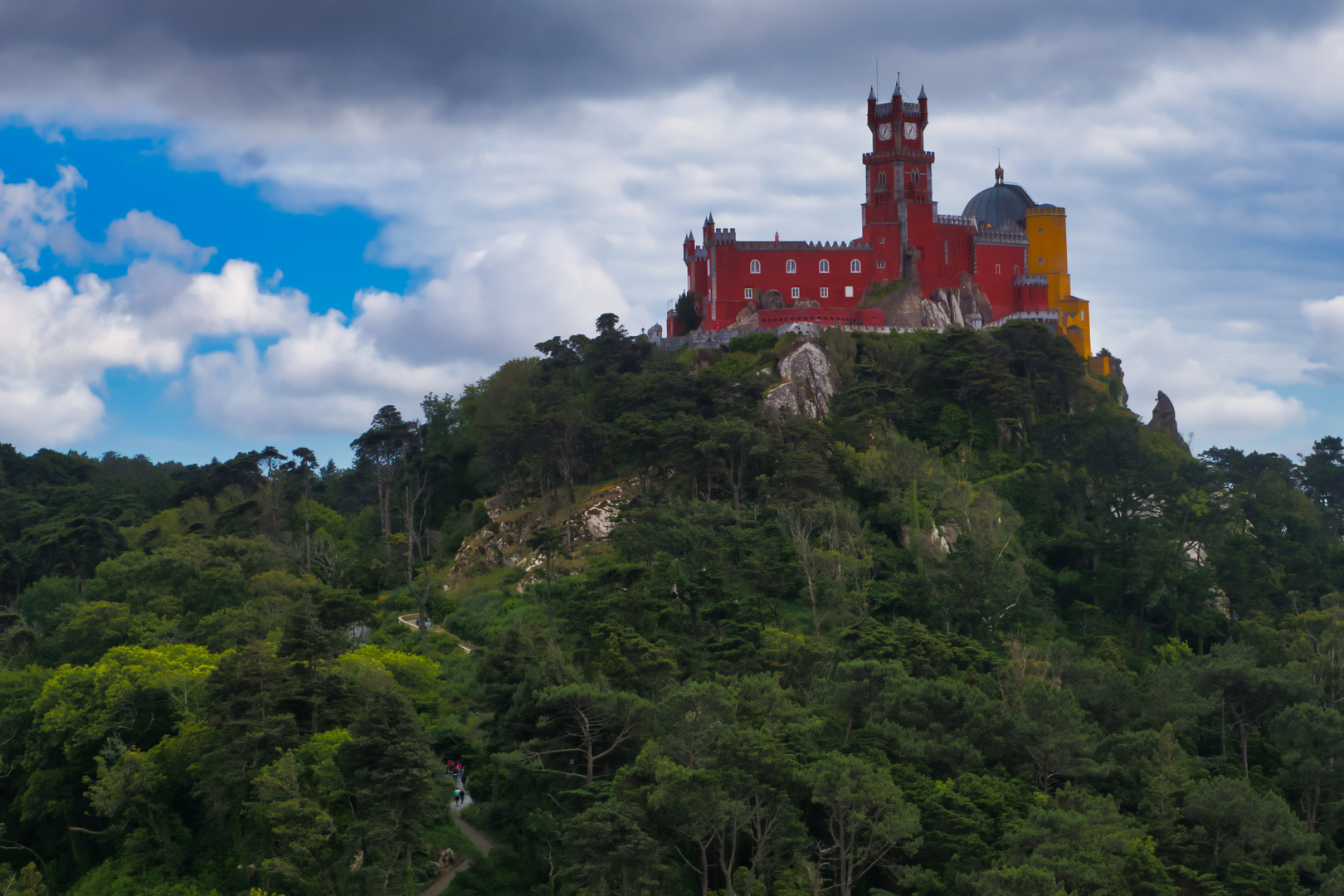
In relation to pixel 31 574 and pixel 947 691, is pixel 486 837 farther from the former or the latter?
pixel 31 574

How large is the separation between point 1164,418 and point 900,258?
22074 millimetres

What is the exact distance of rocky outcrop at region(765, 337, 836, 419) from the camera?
66500mm

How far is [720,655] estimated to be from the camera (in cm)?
4325

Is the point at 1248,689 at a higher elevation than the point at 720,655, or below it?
below

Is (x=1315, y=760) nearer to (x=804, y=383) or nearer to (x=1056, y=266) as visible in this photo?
(x=804, y=383)

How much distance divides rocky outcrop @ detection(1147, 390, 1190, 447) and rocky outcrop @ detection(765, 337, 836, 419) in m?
27.1

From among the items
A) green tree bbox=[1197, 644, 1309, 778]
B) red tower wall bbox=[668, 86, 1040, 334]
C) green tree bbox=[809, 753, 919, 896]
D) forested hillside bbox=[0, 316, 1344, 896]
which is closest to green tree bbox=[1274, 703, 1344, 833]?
forested hillside bbox=[0, 316, 1344, 896]

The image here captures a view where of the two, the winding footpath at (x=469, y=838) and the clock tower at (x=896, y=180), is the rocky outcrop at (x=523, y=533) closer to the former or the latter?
the winding footpath at (x=469, y=838)

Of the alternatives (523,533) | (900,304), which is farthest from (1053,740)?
(900,304)

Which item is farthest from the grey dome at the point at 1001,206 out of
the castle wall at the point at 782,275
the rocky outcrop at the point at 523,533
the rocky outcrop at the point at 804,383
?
the rocky outcrop at the point at 523,533

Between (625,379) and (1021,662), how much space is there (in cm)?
2842

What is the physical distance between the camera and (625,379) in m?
66.1

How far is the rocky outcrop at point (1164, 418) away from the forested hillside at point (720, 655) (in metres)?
8.52

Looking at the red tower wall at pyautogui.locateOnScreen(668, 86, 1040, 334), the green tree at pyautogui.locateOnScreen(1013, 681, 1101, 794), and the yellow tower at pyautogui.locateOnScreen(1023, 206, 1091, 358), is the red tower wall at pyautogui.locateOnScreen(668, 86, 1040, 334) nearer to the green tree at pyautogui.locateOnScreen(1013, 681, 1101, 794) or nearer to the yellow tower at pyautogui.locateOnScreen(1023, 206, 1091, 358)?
the yellow tower at pyautogui.locateOnScreen(1023, 206, 1091, 358)
